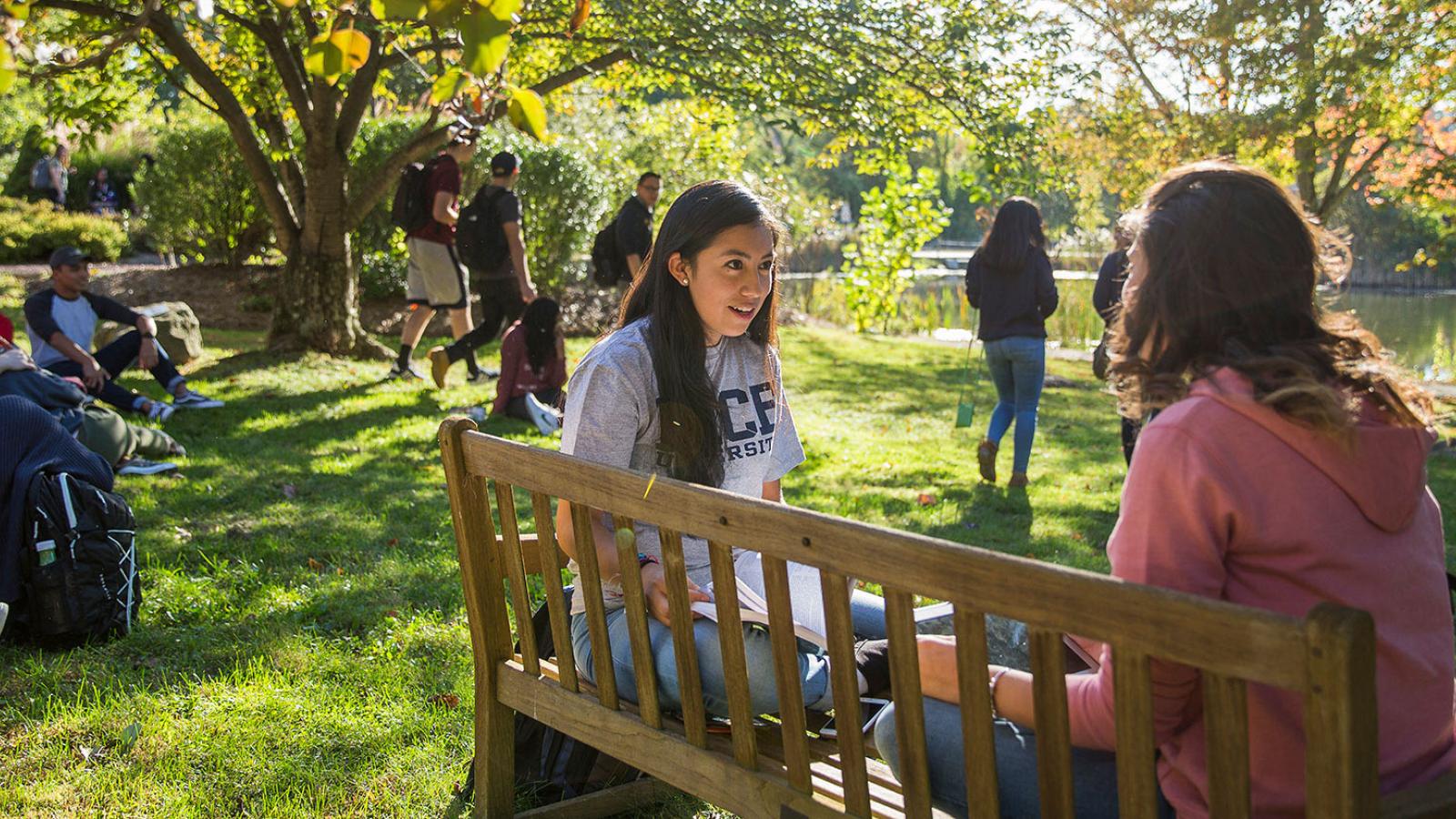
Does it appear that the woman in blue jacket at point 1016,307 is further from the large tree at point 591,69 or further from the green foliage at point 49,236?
the green foliage at point 49,236

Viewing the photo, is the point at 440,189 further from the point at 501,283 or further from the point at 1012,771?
the point at 1012,771

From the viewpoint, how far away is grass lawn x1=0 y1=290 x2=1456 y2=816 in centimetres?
321

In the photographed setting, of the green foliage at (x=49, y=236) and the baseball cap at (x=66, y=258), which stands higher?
the green foliage at (x=49, y=236)

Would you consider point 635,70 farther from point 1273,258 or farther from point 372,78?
point 1273,258

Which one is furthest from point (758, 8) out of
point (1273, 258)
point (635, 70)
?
point (1273, 258)

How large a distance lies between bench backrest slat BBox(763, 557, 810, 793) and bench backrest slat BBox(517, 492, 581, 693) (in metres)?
0.59

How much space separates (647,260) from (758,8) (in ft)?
18.9

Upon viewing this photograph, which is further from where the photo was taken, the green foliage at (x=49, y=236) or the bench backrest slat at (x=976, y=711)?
the green foliage at (x=49, y=236)

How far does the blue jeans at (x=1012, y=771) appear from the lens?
6.40 feet

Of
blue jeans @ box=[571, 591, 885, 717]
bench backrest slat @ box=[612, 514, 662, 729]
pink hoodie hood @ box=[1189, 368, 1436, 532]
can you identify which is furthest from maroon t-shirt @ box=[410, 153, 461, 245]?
pink hoodie hood @ box=[1189, 368, 1436, 532]

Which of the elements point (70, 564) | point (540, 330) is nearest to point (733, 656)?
point (70, 564)

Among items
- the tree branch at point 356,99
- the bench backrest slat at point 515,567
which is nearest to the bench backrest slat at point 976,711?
the bench backrest slat at point 515,567

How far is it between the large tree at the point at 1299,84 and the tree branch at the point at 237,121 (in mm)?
6960

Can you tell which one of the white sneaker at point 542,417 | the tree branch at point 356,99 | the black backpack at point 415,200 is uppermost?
the tree branch at point 356,99
